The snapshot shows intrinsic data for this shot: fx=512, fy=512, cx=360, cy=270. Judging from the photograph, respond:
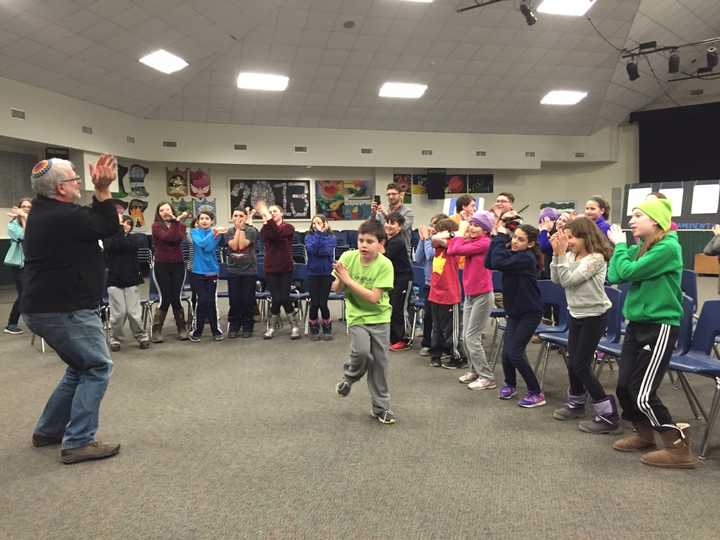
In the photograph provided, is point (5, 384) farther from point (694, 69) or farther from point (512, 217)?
point (694, 69)

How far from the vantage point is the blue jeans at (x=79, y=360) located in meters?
Answer: 2.77

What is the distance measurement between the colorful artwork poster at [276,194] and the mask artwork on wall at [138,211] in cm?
225

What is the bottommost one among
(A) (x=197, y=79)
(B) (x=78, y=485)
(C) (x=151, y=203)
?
(B) (x=78, y=485)

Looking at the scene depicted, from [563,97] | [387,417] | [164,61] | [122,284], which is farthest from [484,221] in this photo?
[563,97]

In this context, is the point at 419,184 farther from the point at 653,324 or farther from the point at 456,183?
the point at 653,324

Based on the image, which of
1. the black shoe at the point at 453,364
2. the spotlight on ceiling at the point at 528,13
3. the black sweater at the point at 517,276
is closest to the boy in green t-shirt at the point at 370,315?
the black sweater at the point at 517,276

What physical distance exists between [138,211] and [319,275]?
27.9 ft

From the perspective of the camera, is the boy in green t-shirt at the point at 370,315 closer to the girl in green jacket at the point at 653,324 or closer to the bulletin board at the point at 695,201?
the girl in green jacket at the point at 653,324

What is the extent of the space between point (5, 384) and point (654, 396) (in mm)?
4941

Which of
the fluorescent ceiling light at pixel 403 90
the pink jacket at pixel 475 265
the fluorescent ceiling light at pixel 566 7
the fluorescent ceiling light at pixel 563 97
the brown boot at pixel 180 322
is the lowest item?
the brown boot at pixel 180 322

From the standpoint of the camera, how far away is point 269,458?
2918 millimetres

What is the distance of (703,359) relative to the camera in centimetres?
316

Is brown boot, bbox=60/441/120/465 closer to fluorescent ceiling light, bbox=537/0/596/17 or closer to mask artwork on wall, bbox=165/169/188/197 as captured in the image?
fluorescent ceiling light, bbox=537/0/596/17

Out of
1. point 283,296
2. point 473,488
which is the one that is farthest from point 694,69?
point 473,488
